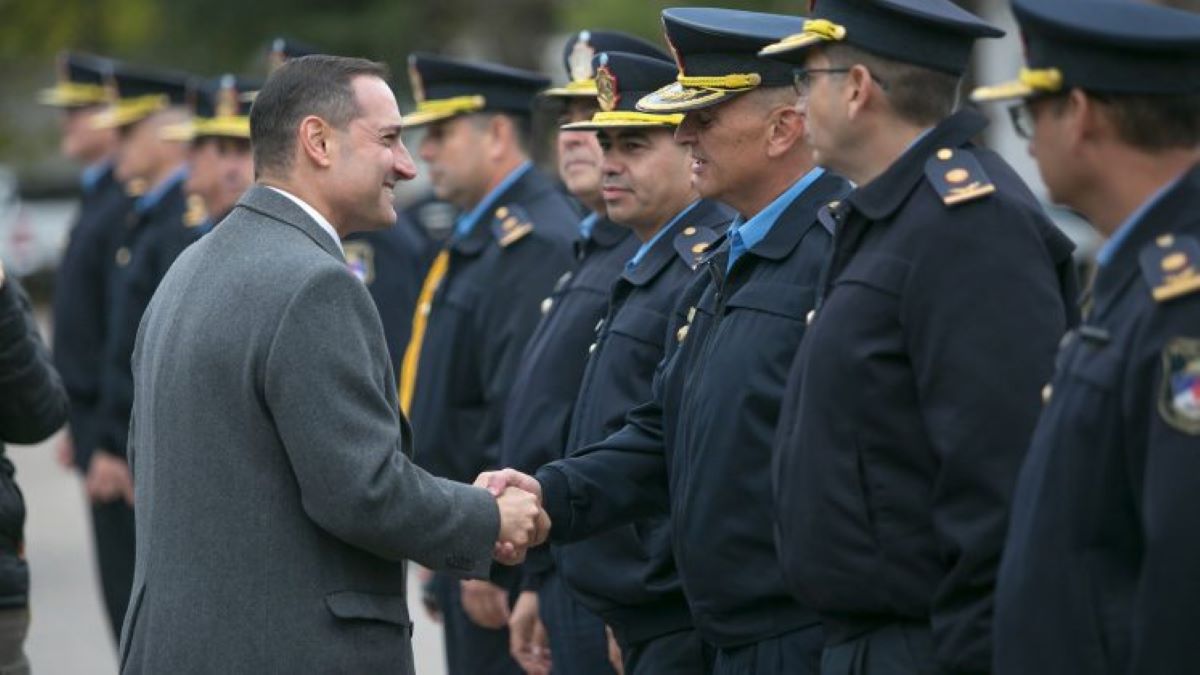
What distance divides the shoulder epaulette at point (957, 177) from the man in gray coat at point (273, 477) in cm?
132

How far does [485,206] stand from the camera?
7891mm

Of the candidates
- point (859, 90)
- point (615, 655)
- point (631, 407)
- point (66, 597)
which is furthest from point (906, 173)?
point (66, 597)

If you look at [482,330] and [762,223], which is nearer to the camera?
[762,223]

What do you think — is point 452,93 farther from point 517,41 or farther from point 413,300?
point 517,41

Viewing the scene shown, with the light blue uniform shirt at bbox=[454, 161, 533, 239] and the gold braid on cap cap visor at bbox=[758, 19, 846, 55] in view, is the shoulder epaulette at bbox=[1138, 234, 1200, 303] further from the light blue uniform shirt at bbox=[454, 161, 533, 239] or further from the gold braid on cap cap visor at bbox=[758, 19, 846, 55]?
the light blue uniform shirt at bbox=[454, 161, 533, 239]

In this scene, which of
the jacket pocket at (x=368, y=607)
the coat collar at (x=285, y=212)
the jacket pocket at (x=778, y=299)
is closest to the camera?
the jacket pocket at (x=368, y=607)

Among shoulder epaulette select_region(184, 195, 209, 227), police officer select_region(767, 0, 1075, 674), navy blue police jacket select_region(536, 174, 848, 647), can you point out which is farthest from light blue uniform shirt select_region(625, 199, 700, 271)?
shoulder epaulette select_region(184, 195, 209, 227)

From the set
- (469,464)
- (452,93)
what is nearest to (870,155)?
(469,464)

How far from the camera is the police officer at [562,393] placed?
653 centimetres

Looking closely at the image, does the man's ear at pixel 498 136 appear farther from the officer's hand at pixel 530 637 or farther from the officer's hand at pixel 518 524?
the officer's hand at pixel 518 524

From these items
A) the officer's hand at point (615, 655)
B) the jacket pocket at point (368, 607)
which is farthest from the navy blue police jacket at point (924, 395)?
the officer's hand at point (615, 655)

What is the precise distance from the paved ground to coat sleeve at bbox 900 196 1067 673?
6488 millimetres

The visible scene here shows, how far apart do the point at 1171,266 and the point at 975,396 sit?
0.65 m

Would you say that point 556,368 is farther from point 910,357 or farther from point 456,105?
point 910,357
